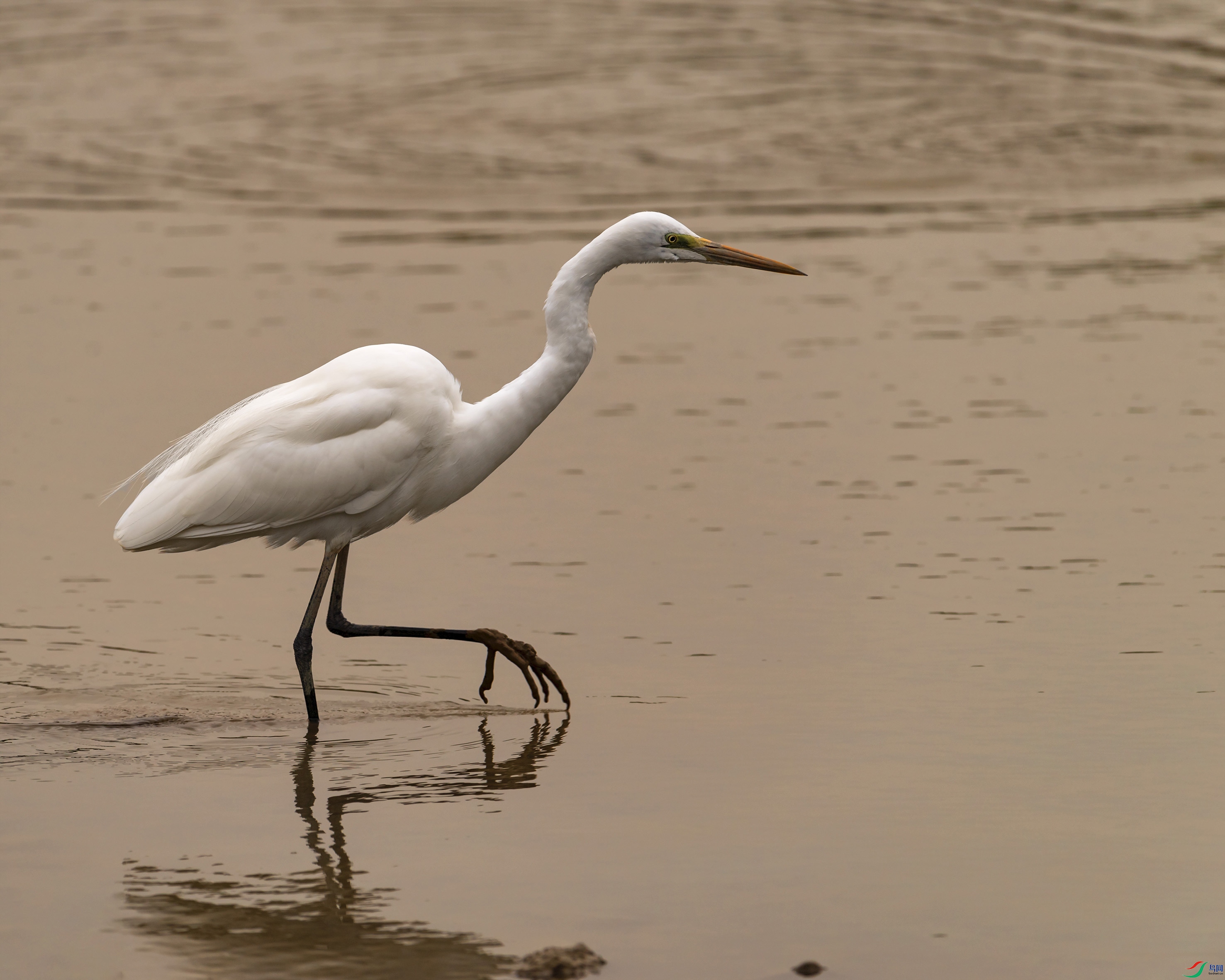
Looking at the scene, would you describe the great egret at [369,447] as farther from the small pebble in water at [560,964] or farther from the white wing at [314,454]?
the small pebble in water at [560,964]

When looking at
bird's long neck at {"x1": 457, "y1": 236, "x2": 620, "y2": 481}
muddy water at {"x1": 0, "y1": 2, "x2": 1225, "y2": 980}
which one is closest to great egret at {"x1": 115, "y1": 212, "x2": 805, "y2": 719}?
bird's long neck at {"x1": 457, "y1": 236, "x2": 620, "y2": 481}

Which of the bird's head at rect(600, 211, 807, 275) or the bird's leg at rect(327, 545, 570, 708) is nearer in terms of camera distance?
the bird's leg at rect(327, 545, 570, 708)

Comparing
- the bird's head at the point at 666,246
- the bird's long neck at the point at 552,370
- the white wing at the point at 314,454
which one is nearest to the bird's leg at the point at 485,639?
the white wing at the point at 314,454

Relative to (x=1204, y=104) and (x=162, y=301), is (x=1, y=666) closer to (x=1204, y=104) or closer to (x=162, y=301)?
(x=162, y=301)

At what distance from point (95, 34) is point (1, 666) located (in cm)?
1943

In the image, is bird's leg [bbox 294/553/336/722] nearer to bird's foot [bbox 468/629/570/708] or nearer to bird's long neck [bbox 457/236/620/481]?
bird's foot [bbox 468/629/570/708]

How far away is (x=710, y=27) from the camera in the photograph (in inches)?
944

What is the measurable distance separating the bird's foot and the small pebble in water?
77.1 inches

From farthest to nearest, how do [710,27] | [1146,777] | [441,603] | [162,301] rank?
1. [710,27]
2. [162,301]
3. [441,603]
4. [1146,777]

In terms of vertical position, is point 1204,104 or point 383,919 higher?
point 1204,104

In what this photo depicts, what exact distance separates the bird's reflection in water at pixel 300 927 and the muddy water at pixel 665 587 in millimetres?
13

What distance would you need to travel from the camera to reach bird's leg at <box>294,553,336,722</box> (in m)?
5.92

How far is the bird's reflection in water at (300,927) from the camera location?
4.00 metres

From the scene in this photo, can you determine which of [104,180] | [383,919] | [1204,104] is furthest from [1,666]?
[1204,104]
